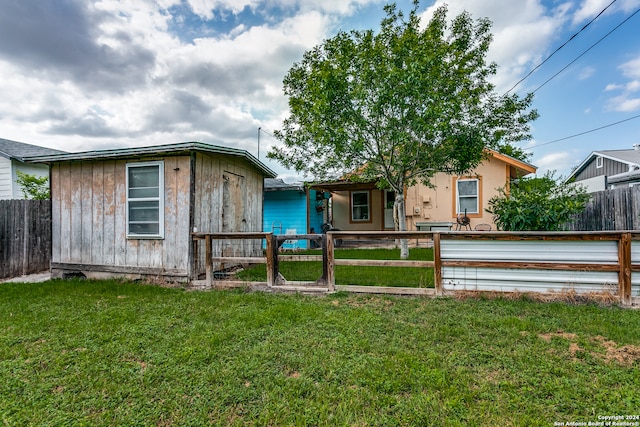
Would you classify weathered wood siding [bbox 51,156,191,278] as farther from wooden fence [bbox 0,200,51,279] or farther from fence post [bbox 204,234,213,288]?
wooden fence [bbox 0,200,51,279]

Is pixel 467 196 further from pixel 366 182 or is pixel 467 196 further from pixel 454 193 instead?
pixel 366 182

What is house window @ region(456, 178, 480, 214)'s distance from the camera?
428 inches

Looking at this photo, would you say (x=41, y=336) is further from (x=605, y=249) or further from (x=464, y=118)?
(x=464, y=118)

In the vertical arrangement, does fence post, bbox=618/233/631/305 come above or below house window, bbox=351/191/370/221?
below

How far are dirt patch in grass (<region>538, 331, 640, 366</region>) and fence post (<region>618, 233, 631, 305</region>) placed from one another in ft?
4.44

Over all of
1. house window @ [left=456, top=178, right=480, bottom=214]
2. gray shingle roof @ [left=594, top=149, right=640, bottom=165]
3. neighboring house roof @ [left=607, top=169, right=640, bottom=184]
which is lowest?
house window @ [left=456, top=178, right=480, bottom=214]

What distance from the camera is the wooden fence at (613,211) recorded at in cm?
626

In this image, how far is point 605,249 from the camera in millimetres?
3787

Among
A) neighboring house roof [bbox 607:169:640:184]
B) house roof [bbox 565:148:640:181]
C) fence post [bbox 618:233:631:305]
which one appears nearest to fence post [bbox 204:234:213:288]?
fence post [bbox 618:233:631:305]

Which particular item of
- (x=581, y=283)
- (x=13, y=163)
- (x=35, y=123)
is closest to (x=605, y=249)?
(x=581, y=283)

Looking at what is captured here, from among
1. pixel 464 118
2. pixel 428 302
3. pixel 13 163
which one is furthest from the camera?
pixel 13 163

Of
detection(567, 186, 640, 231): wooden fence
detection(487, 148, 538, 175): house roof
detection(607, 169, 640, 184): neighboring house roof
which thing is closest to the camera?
detection(567, 186, 640, 231): wooden fence

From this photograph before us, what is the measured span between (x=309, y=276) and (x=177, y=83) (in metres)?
8.87

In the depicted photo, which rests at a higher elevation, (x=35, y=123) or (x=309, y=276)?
(x=35, y=123)
